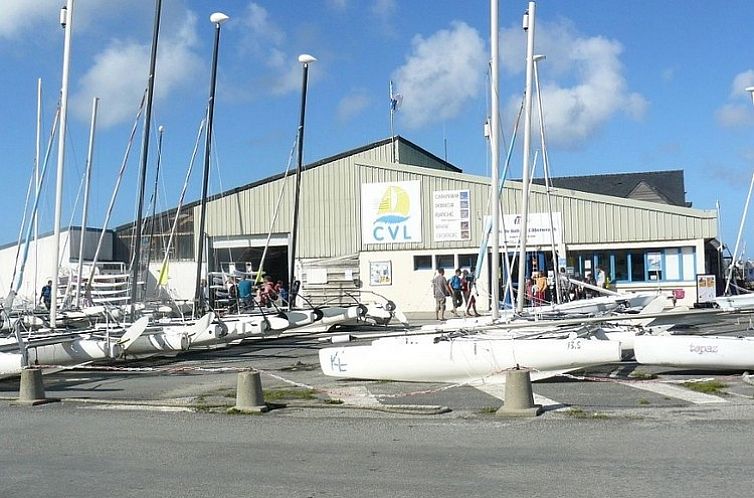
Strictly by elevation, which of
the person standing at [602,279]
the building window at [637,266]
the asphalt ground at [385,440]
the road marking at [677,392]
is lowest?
the asphalt ground at [385,440]

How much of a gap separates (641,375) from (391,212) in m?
22.5

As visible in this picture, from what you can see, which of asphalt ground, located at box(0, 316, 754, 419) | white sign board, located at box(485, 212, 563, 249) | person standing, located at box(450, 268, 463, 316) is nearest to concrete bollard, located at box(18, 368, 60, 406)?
asphalt ground, located at box(0, 316, 754, 419)

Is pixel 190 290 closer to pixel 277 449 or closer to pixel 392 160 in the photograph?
pixel 392 160

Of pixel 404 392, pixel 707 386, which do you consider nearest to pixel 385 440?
pixel 404 392

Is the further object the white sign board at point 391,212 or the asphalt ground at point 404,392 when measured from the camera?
the white sign board at point 391,212

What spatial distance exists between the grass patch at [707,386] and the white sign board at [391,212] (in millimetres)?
22876

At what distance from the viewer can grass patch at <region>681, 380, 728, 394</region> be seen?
12.4m

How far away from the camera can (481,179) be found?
34.8 m

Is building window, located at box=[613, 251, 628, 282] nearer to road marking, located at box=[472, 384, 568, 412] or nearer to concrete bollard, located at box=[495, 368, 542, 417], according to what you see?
road marking, located at box=[472, 384, 568, 412]

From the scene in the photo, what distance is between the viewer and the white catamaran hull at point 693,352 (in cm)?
1355

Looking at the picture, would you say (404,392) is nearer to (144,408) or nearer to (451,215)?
(144,408)

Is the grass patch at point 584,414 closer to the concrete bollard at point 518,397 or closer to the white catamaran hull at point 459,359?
the concrete bollard at point 518,397

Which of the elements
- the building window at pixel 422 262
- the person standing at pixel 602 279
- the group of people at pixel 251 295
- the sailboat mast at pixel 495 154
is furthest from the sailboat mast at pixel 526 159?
the building window at pixel 422 262

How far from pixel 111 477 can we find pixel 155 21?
1773 cm
